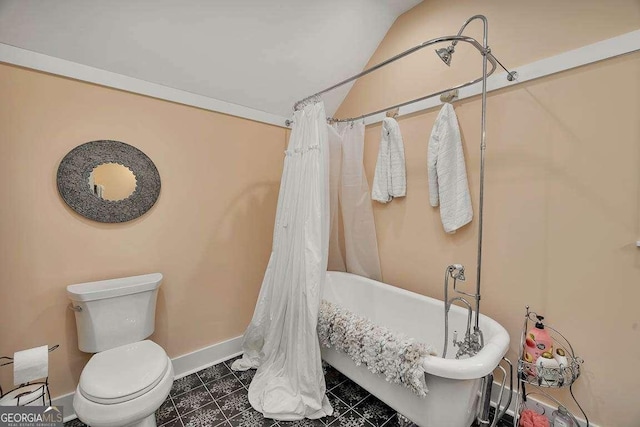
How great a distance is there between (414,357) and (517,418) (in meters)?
0.84

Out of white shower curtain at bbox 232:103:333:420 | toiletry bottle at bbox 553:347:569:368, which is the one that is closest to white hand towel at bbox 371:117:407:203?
white shower curtain at bbox 232:103:333:420

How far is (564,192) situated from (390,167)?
1125 mm

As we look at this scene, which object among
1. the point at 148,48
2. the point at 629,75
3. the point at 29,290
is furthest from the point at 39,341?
the point at 629,75

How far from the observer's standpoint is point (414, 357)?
1.27 metres

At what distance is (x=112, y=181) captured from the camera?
5.81 ft

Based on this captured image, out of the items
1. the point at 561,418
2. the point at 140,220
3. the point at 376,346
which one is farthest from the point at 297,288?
the point at 561,418

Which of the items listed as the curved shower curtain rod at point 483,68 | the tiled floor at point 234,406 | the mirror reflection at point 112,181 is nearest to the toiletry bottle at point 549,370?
the curved shower curtain rod at point 483,68

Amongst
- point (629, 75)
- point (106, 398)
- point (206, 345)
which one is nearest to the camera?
point (106, 398)

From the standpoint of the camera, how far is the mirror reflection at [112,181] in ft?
5.63

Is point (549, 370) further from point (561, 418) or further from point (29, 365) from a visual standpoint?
point (29, 365)

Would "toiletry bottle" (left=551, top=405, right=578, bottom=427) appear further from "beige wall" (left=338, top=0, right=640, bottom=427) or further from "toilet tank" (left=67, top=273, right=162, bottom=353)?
"toilet tank" (left=67, top=273, right=162, bottom=353)

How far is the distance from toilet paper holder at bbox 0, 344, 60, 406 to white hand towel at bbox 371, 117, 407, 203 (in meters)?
2.43

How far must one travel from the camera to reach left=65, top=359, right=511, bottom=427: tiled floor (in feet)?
5.36

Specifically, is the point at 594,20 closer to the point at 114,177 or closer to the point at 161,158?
the point at 161,158
